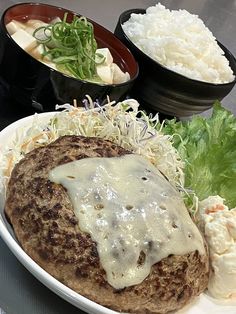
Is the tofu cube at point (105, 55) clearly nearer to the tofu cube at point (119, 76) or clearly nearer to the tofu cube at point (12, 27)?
the tofu cube at point (119, 76)

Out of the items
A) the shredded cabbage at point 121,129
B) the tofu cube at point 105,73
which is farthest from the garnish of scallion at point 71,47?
the shredded cabbage at point 121,129

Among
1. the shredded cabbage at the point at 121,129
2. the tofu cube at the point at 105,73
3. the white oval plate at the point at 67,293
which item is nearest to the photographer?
the white oval plate at the point at 67,293

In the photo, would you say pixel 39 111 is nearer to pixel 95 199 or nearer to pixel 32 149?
pixel 32 149

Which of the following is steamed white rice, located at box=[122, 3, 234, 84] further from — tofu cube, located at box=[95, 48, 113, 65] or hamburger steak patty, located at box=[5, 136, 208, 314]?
hamburger steak patty, located at box=[5, 136, 208, 314]

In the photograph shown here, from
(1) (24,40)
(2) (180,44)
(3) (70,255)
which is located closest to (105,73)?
(1) (24,40)

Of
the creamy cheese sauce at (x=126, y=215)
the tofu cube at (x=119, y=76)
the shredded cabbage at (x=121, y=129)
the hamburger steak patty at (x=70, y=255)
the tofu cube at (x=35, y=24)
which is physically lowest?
the tofu cube at (x=119, y=76)

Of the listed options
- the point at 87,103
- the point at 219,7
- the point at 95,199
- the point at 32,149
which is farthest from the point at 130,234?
the point at 219,7
